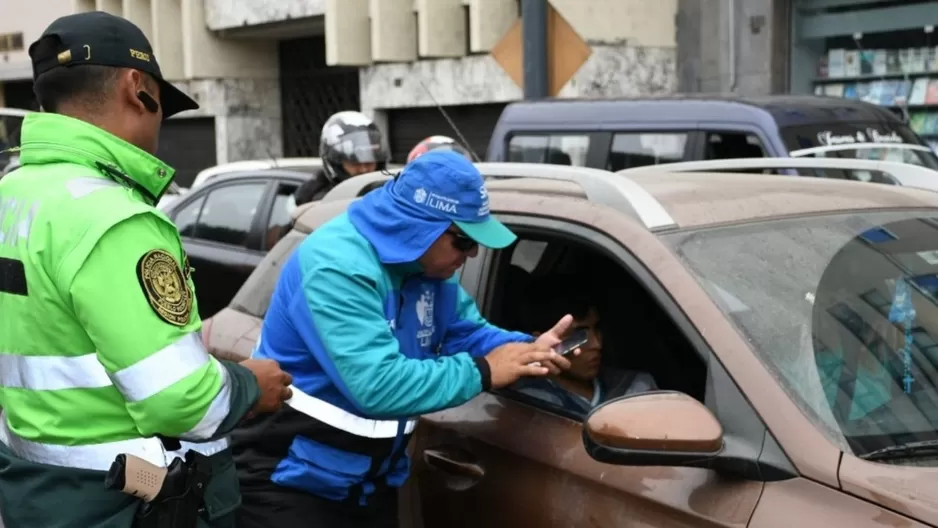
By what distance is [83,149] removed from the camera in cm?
219

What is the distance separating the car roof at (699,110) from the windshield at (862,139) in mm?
54

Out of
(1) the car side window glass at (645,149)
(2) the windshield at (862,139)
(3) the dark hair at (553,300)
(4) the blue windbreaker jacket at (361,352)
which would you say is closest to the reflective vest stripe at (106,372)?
(4) the blue windbreaker jacket at (361,352)

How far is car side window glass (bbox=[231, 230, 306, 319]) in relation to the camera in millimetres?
3633

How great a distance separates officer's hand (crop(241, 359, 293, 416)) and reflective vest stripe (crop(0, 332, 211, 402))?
0.54ft

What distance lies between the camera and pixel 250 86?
17438 millimetres

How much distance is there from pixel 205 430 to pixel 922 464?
137 cm

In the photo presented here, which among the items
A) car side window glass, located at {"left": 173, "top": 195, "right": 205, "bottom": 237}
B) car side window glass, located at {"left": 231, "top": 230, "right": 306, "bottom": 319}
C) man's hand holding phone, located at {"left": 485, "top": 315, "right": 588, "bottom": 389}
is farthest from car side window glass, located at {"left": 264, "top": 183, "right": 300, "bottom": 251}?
man's hand holding phone, located at {"left": 485, "top": 315, "right": 588, "bottom": 389}

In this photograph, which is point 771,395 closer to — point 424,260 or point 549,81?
point 424,260

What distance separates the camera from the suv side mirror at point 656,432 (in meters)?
2.14

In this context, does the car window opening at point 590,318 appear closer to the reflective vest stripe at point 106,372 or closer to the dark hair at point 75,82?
the reflective vest stripe at point 106,372

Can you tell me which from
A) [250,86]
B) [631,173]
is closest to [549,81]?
[631,173]

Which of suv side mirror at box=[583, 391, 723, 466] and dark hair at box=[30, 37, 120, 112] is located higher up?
dark hair at box=[30, 37, 120, 112]

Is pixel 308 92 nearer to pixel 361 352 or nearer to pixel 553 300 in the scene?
pixel 553 300

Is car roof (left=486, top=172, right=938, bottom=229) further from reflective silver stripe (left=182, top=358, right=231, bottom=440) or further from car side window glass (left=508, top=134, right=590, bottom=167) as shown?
car side window glass (left=508, top=134, right=590, bottom=167)
